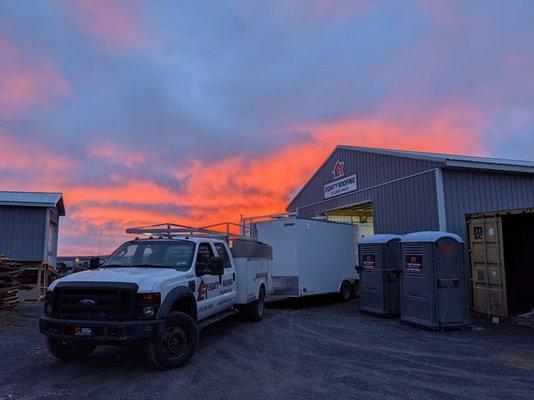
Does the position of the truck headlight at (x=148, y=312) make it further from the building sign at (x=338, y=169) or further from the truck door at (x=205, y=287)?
the building sign at (x=338, y=169)

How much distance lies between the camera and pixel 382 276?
13102 mm

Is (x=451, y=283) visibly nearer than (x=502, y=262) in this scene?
Yes

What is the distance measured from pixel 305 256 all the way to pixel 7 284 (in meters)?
9.45

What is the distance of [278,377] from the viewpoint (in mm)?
6824

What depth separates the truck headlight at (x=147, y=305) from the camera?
6858mm

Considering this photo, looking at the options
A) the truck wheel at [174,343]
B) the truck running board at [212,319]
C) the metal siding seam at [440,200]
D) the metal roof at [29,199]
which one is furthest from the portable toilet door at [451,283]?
the metal roof at [29,199]

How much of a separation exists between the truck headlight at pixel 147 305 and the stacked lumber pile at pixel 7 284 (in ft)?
30.7

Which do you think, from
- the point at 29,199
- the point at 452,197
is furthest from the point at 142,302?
the point at 29,199

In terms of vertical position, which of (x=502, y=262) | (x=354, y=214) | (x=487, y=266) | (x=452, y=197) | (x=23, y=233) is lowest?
(x=487, y=266)

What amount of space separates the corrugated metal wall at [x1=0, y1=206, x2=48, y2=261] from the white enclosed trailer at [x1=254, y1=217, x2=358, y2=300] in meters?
9.94

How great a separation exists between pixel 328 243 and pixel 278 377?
975 cm

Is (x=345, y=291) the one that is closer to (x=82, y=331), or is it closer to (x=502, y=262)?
(x=502, y=262)

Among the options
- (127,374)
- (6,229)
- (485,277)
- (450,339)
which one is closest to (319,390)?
(127,374)

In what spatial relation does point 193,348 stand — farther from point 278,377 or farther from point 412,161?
point 412,161
